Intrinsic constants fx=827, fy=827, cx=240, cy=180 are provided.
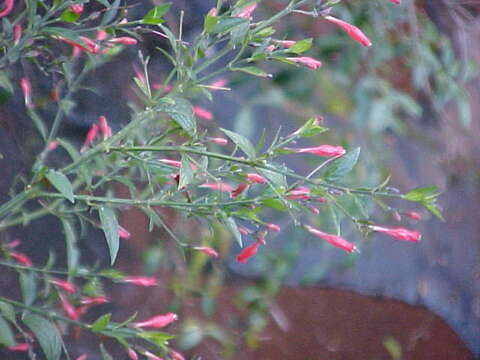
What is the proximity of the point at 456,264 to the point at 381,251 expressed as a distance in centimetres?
32

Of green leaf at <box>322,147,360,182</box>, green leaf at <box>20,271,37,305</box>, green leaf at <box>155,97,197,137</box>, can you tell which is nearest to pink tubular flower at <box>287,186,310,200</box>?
green leaf at <box>322,147,360,182</box>

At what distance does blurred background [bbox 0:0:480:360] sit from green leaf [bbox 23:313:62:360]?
716 mm

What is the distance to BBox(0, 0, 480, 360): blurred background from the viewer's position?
1927 millimetres

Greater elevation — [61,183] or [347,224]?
[61,183]

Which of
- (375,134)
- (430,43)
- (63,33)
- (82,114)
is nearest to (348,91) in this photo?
(375,134)

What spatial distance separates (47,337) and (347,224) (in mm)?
1140

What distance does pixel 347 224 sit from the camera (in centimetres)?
218

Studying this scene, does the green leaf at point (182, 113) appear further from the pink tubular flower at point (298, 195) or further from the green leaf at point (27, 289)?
the green leaf at point (27, 289)

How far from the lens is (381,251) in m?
2.52

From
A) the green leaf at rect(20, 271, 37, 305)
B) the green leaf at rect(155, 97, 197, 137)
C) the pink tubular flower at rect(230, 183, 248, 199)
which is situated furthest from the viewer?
the green leaf at rect(20, 271, 37, 305)

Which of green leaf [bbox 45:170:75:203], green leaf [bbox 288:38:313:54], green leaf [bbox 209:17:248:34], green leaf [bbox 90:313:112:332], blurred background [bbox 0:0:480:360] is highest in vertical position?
green leaf [bbox 209:17:248:34]

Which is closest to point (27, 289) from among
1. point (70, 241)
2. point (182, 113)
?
point (70, 241)

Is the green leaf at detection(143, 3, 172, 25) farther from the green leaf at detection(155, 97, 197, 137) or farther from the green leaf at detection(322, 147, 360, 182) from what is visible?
the green leaf at detection(322, 147, 360, 182)

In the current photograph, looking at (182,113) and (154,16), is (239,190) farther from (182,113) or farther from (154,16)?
(154,16)
